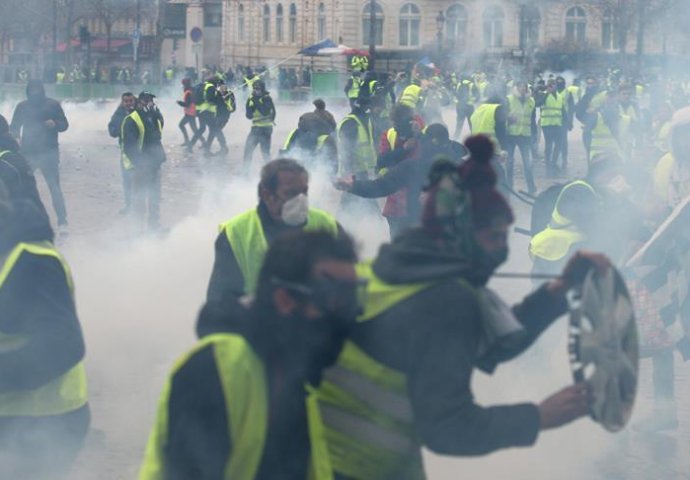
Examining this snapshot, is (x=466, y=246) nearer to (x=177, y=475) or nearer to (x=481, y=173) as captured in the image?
(x=481, y=173)

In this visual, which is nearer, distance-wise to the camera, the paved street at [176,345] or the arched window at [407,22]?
the paved street at [176,345]

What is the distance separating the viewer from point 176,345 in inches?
369

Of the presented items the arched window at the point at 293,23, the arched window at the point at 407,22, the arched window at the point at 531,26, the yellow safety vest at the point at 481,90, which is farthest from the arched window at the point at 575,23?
the yellow safety vest at the point at 481,90

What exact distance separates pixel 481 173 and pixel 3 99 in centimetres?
4105

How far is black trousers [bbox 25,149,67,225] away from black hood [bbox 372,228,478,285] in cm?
1205

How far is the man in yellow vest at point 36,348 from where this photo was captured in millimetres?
4656

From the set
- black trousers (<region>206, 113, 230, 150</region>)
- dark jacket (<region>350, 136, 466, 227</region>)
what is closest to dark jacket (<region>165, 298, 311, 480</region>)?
dark jacket (<region>350, 136, 466, 227</region>)

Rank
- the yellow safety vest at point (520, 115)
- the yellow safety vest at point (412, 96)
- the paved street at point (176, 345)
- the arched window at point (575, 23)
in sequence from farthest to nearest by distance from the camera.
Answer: the arched window at point (575, 23)
the yellow safety vest at point (412, 96)
the yellow safety vest at point (520, 115)
the paved street at point (176, 345)

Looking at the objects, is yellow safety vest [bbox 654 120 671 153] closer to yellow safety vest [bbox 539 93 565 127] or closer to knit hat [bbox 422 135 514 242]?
knit hat [bbox 422 135 514 242]

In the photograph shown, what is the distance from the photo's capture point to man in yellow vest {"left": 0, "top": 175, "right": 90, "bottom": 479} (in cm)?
466

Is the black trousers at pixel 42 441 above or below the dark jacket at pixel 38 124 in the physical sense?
below

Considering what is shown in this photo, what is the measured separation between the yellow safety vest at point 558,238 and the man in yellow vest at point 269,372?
181 inches

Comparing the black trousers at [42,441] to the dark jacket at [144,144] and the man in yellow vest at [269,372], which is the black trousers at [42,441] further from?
the dark jacket at [144,144]

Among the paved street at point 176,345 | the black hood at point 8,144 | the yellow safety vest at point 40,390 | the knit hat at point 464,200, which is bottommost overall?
the paved street at point 176,345
